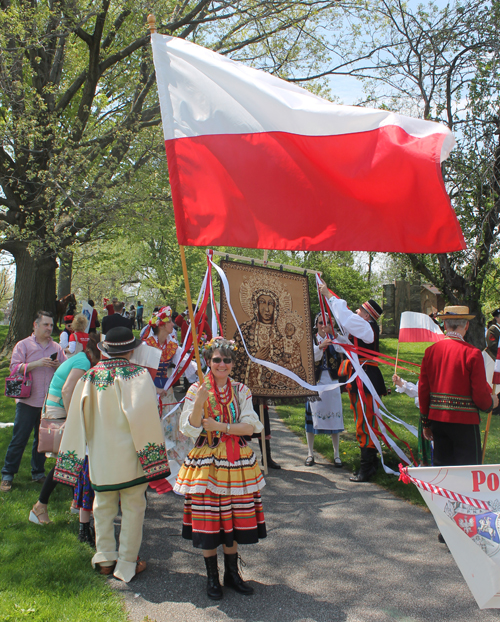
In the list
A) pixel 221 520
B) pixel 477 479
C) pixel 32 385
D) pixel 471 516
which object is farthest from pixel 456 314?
pixel 32 385

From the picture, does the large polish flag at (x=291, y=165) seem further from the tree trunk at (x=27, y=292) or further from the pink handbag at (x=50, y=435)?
the tree trunk at (x=27, y=292)

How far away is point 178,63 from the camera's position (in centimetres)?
384

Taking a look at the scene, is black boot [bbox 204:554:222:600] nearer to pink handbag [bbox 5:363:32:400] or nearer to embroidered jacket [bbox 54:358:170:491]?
embroidered jacket [bbox 54:358:170:491]

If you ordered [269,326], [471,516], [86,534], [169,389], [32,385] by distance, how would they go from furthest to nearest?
1. [169,389]
2. [269,326]
3. [32,385]
4. [86,534]
5. [471,516]

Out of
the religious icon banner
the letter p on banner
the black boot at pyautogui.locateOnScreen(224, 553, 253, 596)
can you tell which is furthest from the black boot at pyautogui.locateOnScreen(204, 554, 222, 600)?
the religious icon banner

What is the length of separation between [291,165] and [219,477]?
92.4 inches

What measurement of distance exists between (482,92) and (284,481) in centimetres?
1026

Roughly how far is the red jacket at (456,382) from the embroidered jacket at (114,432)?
249cm

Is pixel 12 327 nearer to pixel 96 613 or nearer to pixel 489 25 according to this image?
pixel 96 613

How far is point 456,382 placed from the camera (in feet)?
14.9

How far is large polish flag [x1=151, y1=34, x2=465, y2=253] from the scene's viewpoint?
3748 millimetres

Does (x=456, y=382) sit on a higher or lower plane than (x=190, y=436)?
higher

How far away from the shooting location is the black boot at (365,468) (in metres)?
6.27

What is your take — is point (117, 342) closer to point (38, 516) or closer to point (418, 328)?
point (38, 516)
